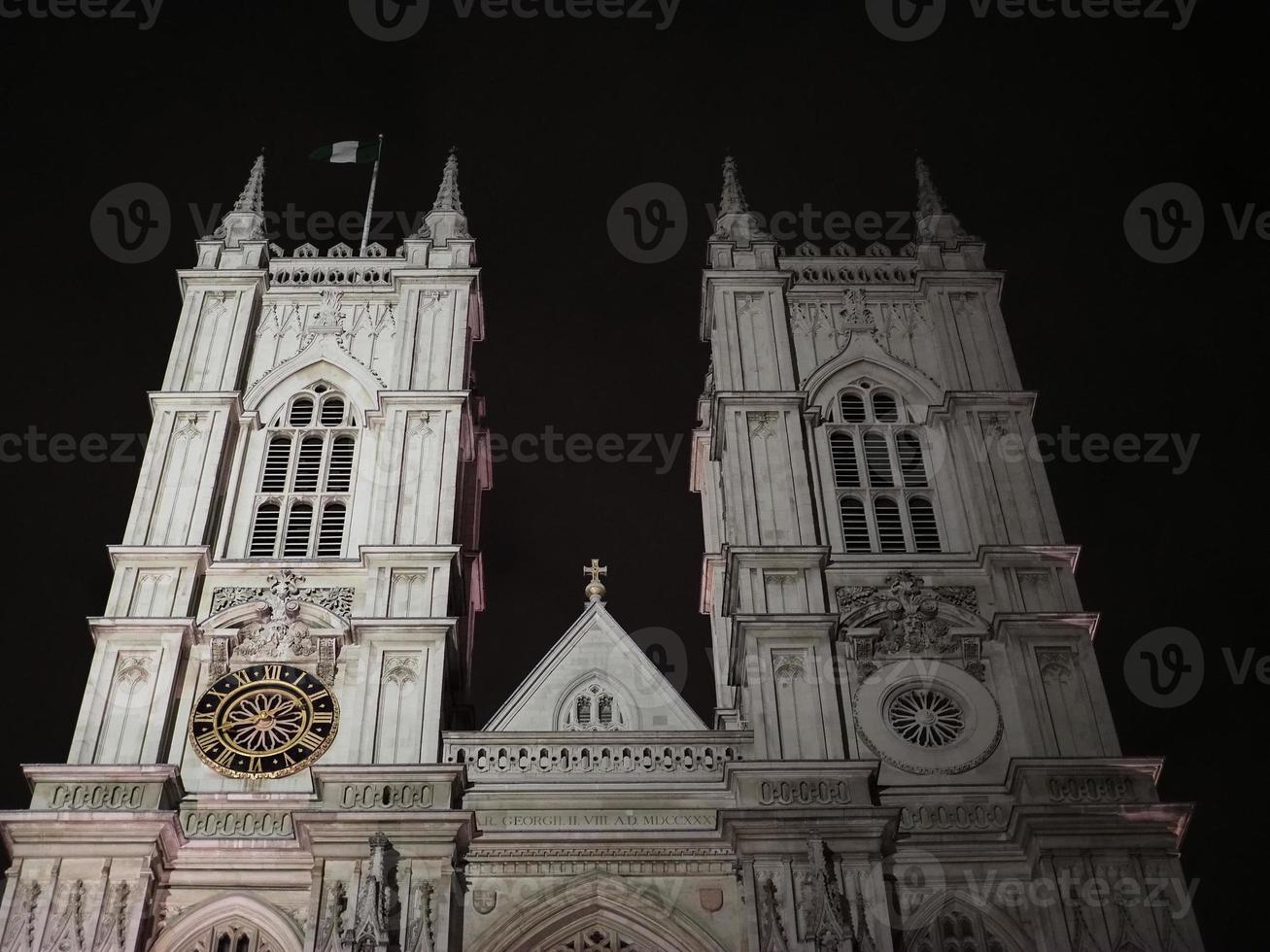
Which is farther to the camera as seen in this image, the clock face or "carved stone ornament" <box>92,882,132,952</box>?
the clock face

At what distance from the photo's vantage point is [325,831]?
1129 inches

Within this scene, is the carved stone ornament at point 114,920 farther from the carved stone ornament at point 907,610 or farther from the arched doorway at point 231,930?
the carved stone ornament at point 907,610

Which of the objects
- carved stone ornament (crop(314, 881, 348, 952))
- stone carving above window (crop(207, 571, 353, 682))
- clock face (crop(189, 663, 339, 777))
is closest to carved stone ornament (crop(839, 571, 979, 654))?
stone carving above window (crop(207, 571, 353, 682))

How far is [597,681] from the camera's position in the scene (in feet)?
112

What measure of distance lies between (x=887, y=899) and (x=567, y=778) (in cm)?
587

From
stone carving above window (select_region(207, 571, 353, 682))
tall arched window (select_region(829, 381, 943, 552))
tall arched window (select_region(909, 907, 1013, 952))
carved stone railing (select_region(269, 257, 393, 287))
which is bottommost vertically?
tall arched window (select_region(909, 907, 1013, 952))

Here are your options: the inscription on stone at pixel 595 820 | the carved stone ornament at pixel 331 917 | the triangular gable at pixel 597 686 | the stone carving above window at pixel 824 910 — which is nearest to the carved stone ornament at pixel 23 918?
the carved stone ornament at pixel 331 917

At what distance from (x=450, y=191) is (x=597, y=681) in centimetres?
1456

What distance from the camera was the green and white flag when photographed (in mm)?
45312

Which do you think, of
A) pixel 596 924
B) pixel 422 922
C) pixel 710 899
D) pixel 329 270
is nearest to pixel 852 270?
pixel 329 270

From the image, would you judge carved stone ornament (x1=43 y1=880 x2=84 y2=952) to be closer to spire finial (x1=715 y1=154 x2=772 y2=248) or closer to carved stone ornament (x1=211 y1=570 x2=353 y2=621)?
carved stone ornament (x1=211 y1=570 x2=353 y2=621)

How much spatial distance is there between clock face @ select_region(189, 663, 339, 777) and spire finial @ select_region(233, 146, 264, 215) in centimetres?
1398

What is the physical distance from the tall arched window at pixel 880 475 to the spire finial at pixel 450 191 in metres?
10.9

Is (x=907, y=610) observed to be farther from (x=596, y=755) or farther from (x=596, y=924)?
(x=596, y=924)
